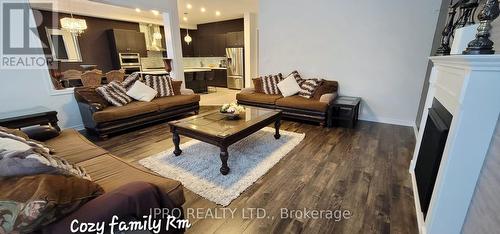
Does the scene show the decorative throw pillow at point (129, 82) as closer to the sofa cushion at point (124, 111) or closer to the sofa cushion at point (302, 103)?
the sofa cushion at point (124, 111)

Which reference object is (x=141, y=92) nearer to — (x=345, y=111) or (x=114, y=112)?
(x=114, y=112)

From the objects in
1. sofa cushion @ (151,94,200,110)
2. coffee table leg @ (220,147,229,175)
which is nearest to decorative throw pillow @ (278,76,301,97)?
sofa cushion @ (151,94,200,110)

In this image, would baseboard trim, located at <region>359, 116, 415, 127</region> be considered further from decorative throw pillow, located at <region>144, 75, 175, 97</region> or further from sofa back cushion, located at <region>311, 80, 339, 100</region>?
decorative throw pillow, located at <region>144, 75, 175, 97</region>

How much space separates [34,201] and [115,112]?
2.83 metres

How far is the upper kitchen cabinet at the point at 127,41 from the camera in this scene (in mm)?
6820

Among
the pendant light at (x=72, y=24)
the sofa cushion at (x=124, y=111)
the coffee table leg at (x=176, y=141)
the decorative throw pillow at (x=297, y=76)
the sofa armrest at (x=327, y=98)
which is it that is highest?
the pendant light at (x=72, y=24)

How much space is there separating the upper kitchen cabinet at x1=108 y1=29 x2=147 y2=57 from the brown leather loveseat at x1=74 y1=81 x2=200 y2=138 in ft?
13.3

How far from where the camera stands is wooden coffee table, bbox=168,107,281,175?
2.25 meters

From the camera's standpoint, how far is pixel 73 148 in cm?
198

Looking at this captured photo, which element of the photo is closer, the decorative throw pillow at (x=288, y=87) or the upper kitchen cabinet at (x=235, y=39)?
the decorative throw pillow at (x=288, y=87)

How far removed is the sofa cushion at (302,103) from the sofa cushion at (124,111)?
92.4 inches

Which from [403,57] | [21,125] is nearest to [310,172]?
[403,57]

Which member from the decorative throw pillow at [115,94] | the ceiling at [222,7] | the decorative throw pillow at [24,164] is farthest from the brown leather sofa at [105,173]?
the ceiling at [222,7]

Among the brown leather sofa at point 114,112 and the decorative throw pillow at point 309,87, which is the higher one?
the decorative throw pillow at point 309,87
